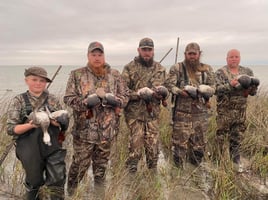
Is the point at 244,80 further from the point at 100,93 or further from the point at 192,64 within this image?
the point at 100,93

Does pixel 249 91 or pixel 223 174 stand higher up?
pixel 249 91

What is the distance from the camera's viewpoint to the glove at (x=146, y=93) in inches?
190

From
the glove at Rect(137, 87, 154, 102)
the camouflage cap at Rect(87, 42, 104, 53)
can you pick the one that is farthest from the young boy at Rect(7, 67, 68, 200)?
the glove at Rect(137, 87, 154, 102)

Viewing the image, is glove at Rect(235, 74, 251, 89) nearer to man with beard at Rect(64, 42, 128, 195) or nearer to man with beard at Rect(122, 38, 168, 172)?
man with beard at Rect(122, 38, 168, 172)

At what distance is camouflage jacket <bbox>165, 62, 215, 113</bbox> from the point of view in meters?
5.38

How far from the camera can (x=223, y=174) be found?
415 centimetres

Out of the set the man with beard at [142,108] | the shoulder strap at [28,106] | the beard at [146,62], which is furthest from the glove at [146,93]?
the shoulder strap at [28,106]

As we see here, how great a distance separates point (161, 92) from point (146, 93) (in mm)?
256

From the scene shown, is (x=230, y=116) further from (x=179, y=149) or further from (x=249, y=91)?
(x=179, y=149)

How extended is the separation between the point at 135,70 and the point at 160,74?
0.44 metres

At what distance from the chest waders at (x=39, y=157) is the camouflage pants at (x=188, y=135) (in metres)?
2.45

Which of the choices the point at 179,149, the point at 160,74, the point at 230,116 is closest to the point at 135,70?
the point at 160,74

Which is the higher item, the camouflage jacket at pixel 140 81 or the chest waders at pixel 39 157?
the camouflage jacket at pixel 140 81

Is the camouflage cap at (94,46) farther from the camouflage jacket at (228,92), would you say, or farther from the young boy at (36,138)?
the camouflage jacket at (228,92)
